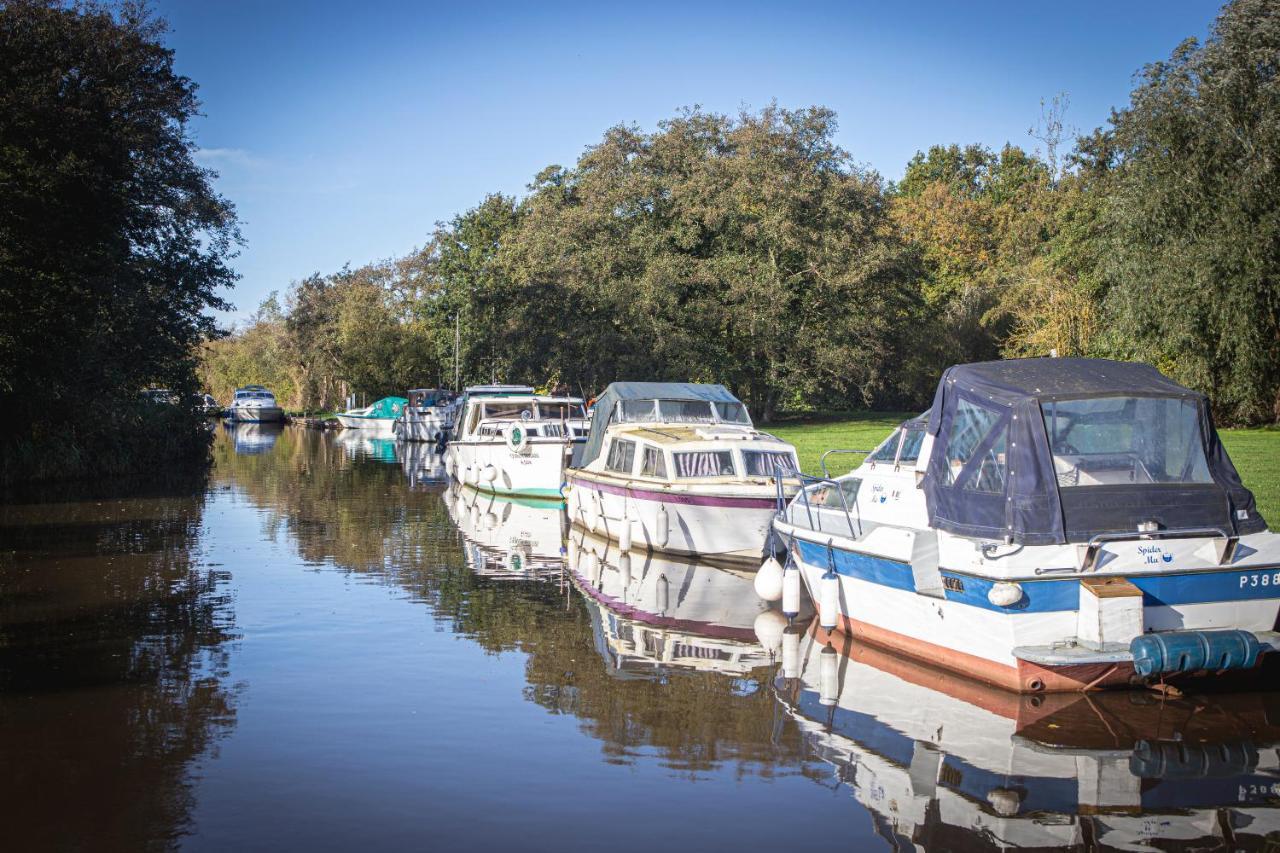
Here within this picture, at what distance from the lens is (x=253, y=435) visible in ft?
212

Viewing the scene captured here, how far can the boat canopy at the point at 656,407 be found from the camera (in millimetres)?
24062

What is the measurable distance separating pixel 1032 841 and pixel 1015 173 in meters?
87.9

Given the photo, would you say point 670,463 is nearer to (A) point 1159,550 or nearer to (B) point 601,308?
(A) point 1159,550

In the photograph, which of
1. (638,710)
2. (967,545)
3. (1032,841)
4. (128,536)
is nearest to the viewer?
(1032,841)

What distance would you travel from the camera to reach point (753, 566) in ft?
62.6

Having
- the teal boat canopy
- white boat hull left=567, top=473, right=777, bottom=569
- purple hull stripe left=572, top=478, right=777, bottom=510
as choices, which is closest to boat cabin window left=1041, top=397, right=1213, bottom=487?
white boat hull left=567, top=473, right=777, bottom=569

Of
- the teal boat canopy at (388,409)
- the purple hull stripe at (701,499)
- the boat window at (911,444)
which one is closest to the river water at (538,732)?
the purple hull stripe at (701,499)

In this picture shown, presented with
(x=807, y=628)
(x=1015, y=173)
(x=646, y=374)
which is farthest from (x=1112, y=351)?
(x=1015, y=173)

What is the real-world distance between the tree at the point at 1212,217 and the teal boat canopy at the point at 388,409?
40102 millimetres

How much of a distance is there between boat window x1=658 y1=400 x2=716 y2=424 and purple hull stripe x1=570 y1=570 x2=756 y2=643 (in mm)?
7735

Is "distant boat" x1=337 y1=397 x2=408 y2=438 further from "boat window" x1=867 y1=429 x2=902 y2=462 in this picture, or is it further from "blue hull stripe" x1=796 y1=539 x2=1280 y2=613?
"blue hull stripe" x1=796 y1=539 x2=1280 y2=613

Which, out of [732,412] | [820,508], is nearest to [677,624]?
[820,508]

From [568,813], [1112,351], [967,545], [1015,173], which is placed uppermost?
[1015,173]

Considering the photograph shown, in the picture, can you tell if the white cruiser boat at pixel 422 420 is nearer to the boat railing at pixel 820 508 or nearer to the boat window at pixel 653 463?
the boat window at pixel 653 463
